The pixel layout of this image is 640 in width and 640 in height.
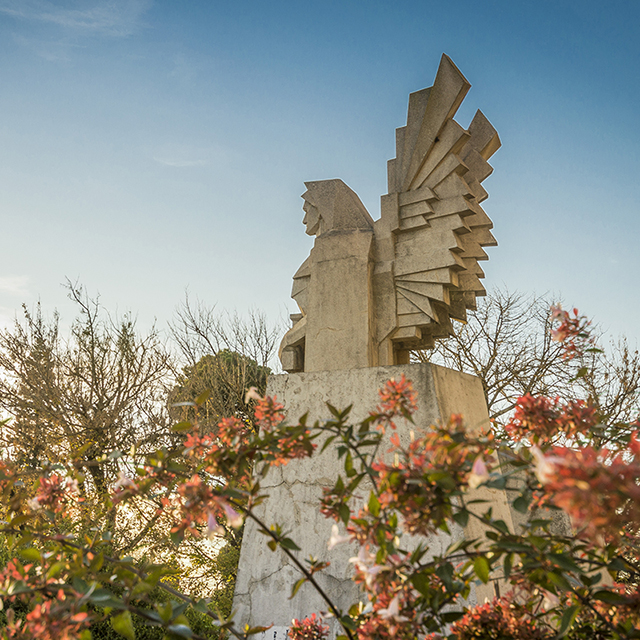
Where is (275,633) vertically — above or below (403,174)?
below

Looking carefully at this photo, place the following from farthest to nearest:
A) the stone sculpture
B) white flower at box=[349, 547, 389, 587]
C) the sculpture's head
A: the sculpture's head
the stone sculpture
white flower at box=[349, 547, 389, 587]

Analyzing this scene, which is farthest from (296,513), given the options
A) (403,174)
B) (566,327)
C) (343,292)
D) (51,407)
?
(51,407)

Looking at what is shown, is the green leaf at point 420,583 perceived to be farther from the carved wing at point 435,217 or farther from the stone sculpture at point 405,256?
the carved wing at point 435,217

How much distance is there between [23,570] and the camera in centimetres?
97

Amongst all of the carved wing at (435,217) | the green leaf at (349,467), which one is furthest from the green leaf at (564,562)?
the carved wing at (435,217)

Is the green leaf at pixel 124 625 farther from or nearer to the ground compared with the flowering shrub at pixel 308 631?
farther from the ground

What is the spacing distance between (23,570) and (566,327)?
4.20 feet

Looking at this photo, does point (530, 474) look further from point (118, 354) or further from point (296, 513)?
point (118, 354)

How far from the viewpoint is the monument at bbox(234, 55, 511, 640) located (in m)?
2.11

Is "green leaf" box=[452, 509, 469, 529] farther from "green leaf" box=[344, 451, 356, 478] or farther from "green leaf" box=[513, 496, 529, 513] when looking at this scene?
"green leaf" box=[344, 451, 356, 478]

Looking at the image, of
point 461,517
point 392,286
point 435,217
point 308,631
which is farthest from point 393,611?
point 435,217

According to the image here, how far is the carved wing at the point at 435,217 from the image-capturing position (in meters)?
2.63

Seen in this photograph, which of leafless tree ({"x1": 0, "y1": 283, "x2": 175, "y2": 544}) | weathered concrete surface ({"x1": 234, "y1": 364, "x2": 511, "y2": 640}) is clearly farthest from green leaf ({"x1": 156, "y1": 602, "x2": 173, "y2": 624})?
leafless tree ({"x1": 0, "y1": 283, "x2": 175, "y2": 544})

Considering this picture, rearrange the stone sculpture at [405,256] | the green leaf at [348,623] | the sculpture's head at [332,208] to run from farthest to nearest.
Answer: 1. the sculpture's head at [332,208]
2. the stone sculpture at [405,256]
3. the green leaf at [348,623]
